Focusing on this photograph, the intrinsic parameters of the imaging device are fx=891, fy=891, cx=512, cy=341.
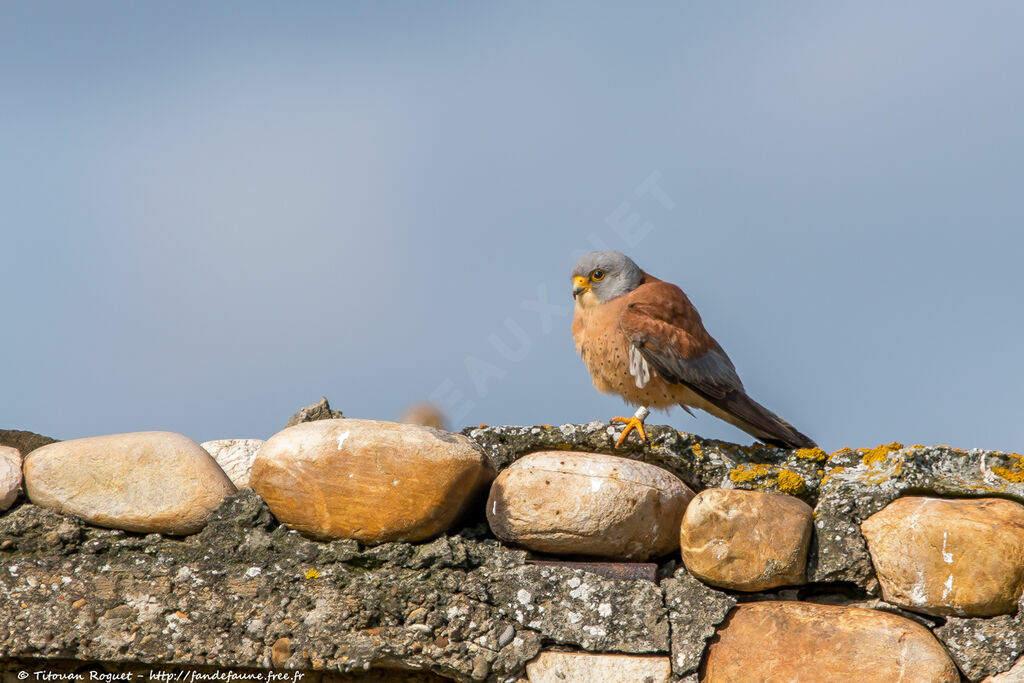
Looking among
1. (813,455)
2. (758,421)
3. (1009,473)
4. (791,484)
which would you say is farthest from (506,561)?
(1009,473)

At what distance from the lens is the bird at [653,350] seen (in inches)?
168

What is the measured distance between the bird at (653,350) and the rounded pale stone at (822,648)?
3.67 ft

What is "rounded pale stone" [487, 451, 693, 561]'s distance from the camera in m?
3.04

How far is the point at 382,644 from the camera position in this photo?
9.86 feet

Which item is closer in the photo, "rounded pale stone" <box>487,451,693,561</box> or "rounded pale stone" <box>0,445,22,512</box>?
"rounded pale stone" <box>487,451,693,561</box>

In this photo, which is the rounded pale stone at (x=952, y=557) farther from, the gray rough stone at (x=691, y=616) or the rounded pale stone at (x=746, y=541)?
the gray rough stone at (x=691, y=616)

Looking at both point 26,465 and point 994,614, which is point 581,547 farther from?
point 26,465

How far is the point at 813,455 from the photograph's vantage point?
3.44 metres

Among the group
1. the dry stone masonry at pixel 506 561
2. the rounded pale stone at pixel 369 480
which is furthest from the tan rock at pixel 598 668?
the rounded pale stone at pixel 369 480

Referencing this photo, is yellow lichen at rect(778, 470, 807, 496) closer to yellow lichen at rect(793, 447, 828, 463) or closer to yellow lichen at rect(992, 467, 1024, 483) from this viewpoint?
yellow lichen at rect(793, 447, 828, 463)

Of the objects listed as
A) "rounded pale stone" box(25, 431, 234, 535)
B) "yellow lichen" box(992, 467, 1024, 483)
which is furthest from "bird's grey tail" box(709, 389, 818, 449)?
"rounded pale stone" box(25, 431, 234, 535)

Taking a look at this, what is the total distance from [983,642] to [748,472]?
90 cm

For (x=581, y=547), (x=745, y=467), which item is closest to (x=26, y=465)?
(x=581, y=547)

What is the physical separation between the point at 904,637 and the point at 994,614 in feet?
1.01
